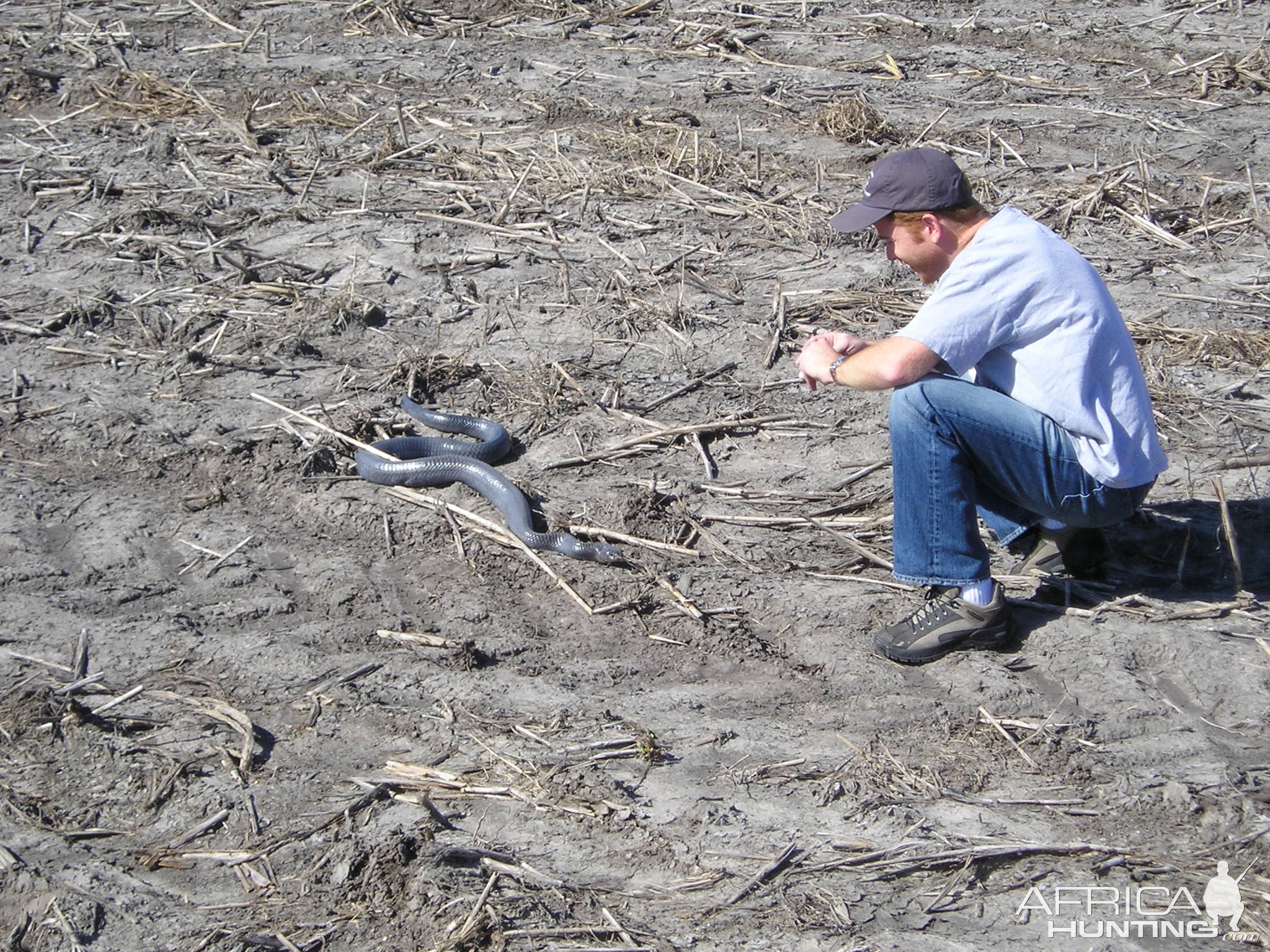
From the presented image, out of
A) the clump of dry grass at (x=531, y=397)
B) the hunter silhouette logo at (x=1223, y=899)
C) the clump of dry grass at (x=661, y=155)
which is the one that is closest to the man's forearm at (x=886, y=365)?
the hunter silhouette logo at (x=1223, y=899)

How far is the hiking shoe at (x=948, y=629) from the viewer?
411cm

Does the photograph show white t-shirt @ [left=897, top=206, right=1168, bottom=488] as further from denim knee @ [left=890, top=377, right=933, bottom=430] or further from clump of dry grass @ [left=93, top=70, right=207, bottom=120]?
clump of dry grass @ [left=93, top=70, right=207, bottom=120]

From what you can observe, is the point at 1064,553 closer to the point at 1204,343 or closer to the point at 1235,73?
the point at 1204,343

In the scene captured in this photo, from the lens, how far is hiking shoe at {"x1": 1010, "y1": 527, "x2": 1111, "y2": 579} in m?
4.53

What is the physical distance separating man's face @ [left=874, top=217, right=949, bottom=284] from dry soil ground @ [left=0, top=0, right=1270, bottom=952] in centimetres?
130

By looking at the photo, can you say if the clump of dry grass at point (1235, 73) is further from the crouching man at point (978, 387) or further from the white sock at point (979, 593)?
the white sock at point (979, 593)

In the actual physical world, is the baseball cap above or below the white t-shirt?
above

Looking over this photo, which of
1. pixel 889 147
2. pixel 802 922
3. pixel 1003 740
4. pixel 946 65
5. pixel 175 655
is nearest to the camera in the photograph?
pixel 802 922

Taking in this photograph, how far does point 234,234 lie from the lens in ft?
23.4

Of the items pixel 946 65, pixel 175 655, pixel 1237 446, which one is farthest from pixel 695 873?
pixel 946 65

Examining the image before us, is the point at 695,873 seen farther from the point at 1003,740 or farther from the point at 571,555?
the point at 571,555

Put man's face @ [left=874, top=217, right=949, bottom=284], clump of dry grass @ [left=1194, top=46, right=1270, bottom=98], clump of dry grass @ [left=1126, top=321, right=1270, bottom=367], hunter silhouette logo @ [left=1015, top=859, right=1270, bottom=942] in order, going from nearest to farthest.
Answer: hunter silhouette logo @ [left=1015, top=859, right=1270, bottom=942]
man's face @ [left=874, top=217, right=949, bottom=284]
clump of dry grass @ [left=1126, top=321, right=1270, bottom=367]
clump of dry grass @ [left=1194, top=46, right=1270, bottom=98]

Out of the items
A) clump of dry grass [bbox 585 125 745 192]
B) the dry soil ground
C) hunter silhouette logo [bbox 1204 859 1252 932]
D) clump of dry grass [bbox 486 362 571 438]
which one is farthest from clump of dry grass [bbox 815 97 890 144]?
hunter silhouette logo [bbox 1204 859 1252 932]

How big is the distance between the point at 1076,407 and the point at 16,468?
15.6 ft
